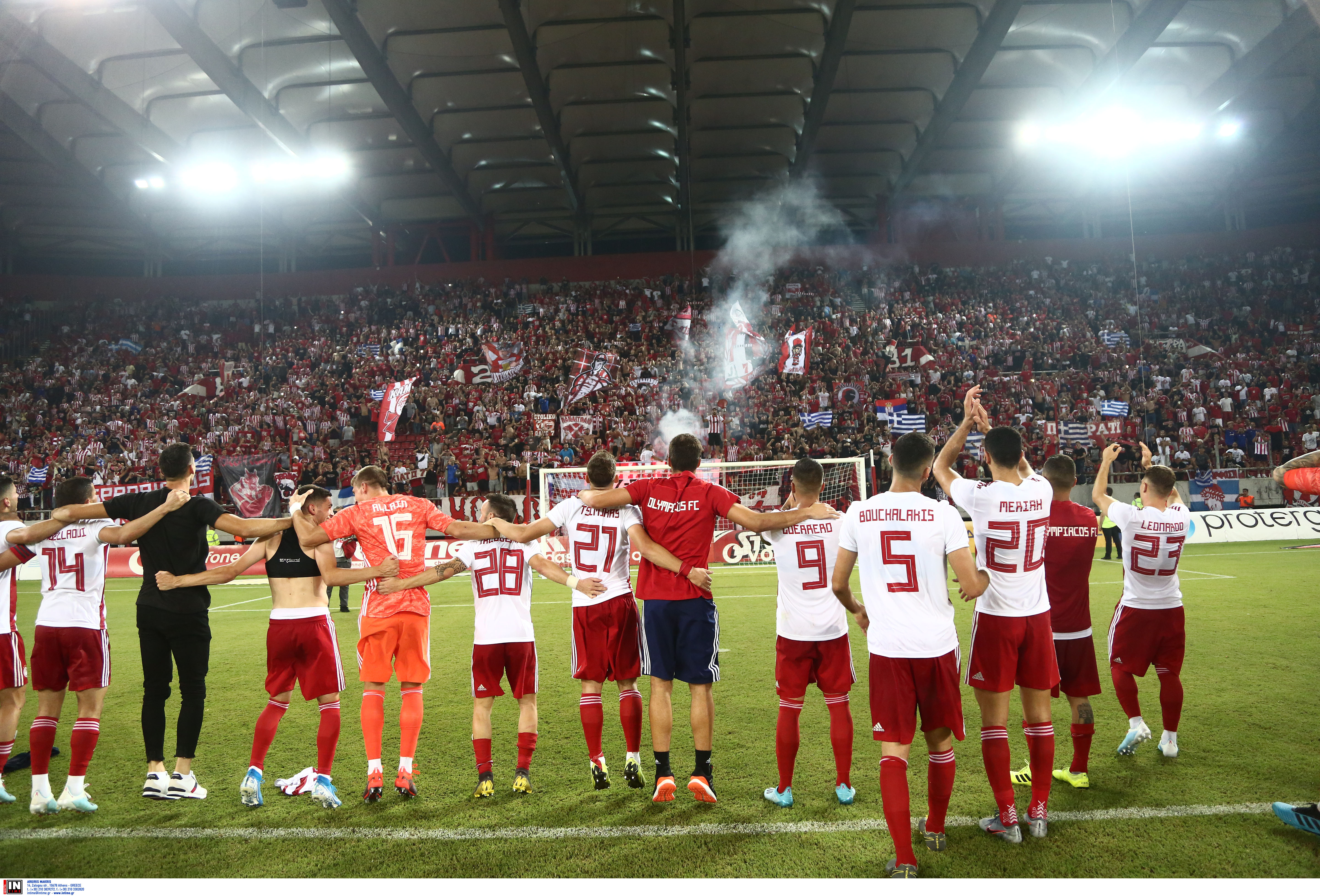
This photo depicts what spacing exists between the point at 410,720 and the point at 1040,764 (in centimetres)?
403

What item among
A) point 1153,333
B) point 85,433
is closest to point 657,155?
point 1153,333

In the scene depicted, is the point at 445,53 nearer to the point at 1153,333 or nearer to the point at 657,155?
the point at 657,155

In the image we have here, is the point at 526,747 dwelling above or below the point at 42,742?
below

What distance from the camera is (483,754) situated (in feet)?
18.2

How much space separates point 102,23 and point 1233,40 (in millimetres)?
32774

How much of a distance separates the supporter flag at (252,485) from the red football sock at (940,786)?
70.0ft

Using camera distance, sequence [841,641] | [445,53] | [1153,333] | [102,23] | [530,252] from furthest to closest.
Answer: [530,252]
[1153,333]
[445,53]
[102,23]
[841,641]

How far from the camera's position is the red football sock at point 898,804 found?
4.09 metres

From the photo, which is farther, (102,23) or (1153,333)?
(1153,333)

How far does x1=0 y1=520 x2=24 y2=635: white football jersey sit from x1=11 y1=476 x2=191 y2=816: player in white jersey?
0.38ft

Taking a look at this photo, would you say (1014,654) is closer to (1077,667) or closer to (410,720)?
(1077,667)

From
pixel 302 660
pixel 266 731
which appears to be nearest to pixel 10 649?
pixel 266 731

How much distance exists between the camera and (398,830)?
4898 millimetres

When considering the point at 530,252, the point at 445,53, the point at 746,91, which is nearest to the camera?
the point at 445,53
